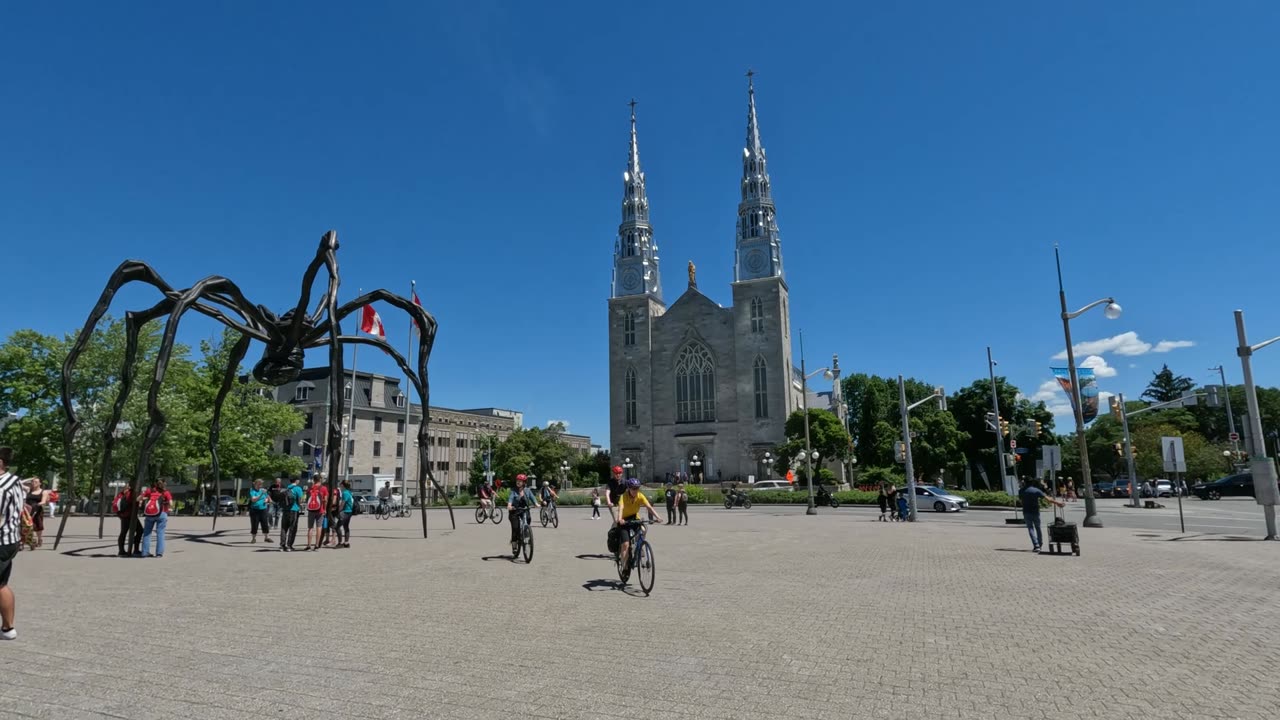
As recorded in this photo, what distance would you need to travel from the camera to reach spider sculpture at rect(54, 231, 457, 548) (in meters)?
12.4

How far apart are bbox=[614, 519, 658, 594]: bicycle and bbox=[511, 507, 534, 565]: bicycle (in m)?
3.79

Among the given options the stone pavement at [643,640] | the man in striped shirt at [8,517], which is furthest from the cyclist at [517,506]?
the man in striped shirt at [8,517]

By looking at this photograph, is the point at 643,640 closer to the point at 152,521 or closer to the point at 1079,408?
the point at 152,521

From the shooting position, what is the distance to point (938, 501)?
38.1 metres

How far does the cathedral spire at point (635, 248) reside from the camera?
3366 inches

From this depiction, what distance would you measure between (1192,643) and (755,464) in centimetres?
6999

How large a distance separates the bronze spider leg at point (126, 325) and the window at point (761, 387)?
215ft

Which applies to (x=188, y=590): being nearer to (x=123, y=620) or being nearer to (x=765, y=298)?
(x=123, y=620)

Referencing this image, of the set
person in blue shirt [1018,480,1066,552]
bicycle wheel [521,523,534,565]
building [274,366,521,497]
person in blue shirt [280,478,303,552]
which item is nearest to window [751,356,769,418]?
building [274,366,521,497]

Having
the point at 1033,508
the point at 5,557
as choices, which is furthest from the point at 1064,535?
the point at 5,557

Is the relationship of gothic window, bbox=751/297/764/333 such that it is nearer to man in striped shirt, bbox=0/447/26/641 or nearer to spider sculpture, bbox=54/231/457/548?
spider sculpture, bbox=54/231/457/548

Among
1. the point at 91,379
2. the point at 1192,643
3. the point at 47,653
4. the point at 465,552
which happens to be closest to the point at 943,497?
the point at 465,552

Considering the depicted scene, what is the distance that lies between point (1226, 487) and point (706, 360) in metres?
47.9

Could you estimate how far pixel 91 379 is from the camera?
123ft
